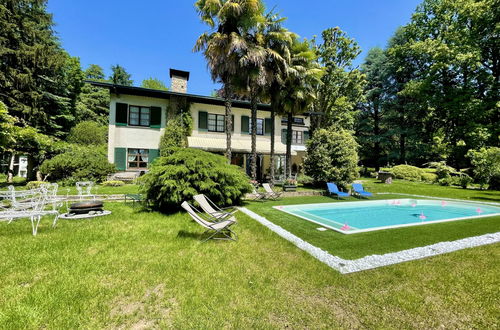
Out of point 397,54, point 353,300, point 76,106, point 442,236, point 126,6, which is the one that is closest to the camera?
point 353,300

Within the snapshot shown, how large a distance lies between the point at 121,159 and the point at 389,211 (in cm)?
2190

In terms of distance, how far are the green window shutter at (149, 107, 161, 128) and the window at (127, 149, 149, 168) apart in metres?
2.61

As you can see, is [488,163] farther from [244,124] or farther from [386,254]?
[244,124]

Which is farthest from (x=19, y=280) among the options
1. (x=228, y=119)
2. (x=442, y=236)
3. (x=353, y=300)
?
(x=228, y=119)

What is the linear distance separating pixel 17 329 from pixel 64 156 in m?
19.2

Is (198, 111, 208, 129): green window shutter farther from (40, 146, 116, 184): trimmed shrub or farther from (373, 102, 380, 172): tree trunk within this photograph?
(373, 102, 380, 172): tree trunk

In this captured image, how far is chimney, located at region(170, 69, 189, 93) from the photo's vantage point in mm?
21891

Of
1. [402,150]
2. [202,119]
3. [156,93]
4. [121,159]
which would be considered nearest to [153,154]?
[121,159]

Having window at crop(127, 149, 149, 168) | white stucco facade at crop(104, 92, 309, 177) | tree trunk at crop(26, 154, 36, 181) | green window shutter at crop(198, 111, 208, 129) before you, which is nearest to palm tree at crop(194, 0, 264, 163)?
green window shutter at crop(198, 111, 208, 129)

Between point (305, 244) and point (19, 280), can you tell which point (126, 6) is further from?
point (305, 244)

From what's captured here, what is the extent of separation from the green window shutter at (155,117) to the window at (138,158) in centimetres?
261

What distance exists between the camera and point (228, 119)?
16.2 meters

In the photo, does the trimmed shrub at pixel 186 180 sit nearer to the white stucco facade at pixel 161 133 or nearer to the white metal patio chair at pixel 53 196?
the white metal patio chair at pixel 53 196

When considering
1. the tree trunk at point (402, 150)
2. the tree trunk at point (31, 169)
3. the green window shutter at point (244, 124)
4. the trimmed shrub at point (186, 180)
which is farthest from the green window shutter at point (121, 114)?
the tree trunk at point (402, 150)
